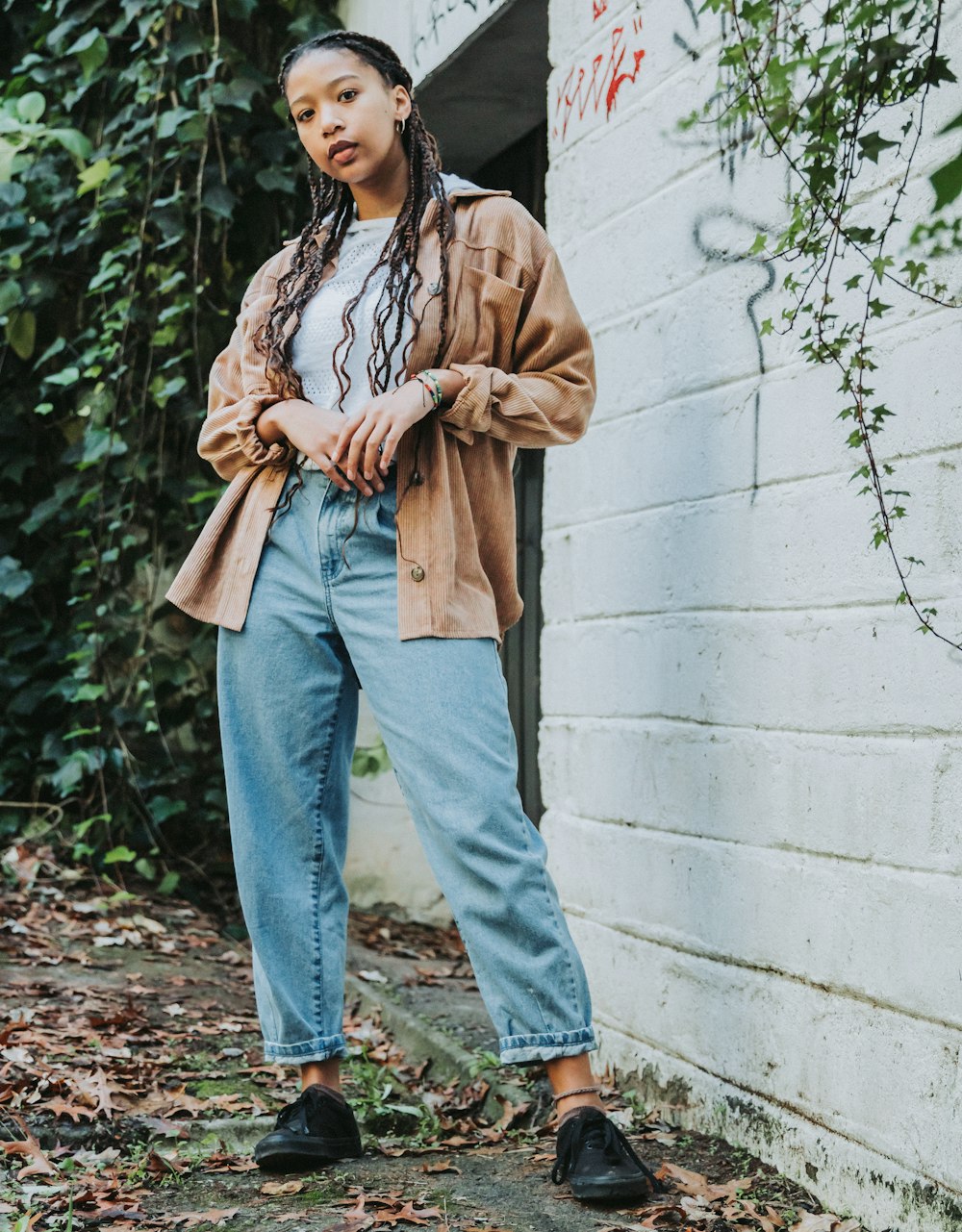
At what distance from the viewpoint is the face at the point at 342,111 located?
2402 mm

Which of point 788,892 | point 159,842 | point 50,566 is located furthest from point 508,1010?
point 50,566

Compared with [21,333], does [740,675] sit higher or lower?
lower

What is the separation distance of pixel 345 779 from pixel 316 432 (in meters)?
0.66

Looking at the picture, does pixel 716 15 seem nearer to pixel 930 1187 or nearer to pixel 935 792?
pixel 935 792

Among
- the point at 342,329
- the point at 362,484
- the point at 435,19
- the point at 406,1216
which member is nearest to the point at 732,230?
the point at 342,329

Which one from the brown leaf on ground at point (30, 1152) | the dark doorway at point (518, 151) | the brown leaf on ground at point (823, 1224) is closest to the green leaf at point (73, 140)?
the dark doorway at point (518, 151)

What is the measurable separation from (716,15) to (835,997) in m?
1.79

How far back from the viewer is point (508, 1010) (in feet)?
7.38

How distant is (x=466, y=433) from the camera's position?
2367mm

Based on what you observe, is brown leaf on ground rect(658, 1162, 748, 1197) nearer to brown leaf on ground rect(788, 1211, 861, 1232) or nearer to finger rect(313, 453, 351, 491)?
brown leaf on ground rect(788, 1211, 861, 1232)

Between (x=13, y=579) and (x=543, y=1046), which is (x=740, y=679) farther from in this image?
(x=13, y=579)

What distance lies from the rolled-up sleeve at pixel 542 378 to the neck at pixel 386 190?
299 millimetres

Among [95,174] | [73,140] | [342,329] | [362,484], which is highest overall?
[73,140]

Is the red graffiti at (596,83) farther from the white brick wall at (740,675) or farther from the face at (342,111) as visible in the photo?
the face at (342,111)
